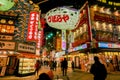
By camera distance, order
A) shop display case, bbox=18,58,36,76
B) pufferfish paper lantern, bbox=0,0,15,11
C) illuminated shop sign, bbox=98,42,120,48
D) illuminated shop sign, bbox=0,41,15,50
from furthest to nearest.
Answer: illuminated shop sign, bbox=98,42,120,48
shop display case, bbox=18,58,36,76
illuminated shop sign, bbox=0,41,15,50
pufferfish paper lantern, bbox=0,0,15,11

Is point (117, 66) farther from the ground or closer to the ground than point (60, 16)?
closer to the ground

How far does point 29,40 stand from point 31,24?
7.61ft

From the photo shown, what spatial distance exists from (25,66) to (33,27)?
547 centimetres

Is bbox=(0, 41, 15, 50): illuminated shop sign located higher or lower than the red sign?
lower

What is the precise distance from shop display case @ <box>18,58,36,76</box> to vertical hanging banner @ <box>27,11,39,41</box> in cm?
303

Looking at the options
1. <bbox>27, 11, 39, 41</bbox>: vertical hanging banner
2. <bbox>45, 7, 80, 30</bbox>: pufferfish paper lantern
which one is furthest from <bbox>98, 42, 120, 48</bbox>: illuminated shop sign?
<bbox>45, 7, 80, 30</bbox>: pufferfish paper lantern

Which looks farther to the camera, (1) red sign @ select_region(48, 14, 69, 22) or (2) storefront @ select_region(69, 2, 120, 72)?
(2) storefront @ select_region(69, 2, 120, 72)

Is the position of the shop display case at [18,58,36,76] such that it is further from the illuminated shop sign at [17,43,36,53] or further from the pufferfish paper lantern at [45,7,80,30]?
the pufferfish paper lantern at [45,7,80,30]

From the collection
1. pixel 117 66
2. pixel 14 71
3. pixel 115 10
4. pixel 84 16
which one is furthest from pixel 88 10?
pixel 14 71

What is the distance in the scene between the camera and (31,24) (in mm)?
19953

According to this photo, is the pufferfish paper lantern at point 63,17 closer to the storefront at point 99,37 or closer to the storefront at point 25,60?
the storefront at point 25,60

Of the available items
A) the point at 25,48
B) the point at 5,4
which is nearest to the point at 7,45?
the point at 25,48

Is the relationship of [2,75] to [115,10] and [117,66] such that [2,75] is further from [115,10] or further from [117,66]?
[115,10]

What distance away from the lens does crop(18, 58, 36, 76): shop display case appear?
727 inches
